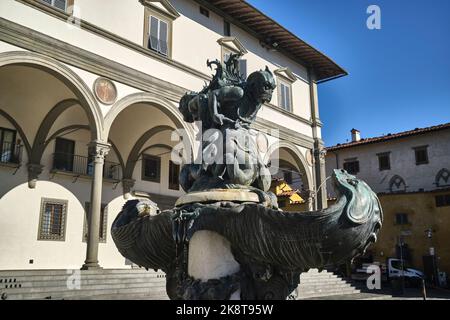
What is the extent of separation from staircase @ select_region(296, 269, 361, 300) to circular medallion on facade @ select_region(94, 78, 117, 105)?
8402 millimetres

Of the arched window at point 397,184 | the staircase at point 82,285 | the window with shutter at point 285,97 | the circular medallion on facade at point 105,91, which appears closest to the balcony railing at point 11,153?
the circular medallion on facade at point 105,91

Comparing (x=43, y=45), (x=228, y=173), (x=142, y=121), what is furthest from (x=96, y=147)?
(x=228, y=173)

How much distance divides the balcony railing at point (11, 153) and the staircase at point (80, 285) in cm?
434

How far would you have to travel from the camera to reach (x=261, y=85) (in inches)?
165

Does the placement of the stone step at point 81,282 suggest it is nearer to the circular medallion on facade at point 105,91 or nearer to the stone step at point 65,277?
the stone step at point 65,277

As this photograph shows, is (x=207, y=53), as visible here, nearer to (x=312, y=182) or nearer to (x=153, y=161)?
(x=153, y=161)

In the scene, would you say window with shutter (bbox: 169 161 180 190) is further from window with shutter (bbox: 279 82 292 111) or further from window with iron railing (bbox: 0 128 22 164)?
window with iron railing (bbox: 0 128 22 164)

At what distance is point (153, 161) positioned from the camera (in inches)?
759

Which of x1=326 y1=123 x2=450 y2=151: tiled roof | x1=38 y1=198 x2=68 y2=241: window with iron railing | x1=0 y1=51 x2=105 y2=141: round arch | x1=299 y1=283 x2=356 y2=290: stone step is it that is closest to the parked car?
x1=299 y1=283 x2=356 y2=290: stone step

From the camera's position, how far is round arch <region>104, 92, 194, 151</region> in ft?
43.8

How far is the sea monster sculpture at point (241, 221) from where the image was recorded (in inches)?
119

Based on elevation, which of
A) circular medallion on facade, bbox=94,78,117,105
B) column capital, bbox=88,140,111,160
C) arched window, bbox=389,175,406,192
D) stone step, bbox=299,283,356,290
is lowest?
stone step, bbox=299,283,356,290

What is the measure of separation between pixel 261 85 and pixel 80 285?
884 cm

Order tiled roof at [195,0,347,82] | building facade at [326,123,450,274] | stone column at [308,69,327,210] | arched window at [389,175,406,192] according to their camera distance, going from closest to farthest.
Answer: tiled roof at [195,0,347,82], stone column at [308,69,327,210], building facade at [326,123,450,274], arched window at [389,175,406,192]
